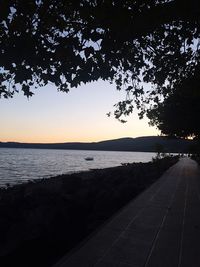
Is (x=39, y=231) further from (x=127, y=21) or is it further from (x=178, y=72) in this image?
(x=178, y=72)

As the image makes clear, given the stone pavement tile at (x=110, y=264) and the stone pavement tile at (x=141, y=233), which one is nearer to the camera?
the stone pavement tile at (x=110, y=264)

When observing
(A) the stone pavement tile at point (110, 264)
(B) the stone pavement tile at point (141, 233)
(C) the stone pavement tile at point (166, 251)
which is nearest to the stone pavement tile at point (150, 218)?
(B) the stone pavement tile at point (141, 233)

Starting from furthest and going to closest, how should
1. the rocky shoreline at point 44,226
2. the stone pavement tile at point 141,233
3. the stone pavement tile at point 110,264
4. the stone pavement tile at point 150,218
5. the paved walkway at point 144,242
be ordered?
the stone pavement tile at point 150,218 < the stone pavement tile at point 141,233 < the rocky shoreline at point 44,226 < the paved walkway at point 144,242 < the stone pavement tile at point 110,264

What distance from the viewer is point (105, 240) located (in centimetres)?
576

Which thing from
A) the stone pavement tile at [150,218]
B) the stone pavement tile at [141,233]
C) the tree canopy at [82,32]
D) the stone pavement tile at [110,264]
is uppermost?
the tree canopy at [82,32]

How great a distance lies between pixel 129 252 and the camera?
16.9ft

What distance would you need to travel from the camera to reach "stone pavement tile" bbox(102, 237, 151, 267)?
4789mm

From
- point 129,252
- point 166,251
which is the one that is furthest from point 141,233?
point 129,252

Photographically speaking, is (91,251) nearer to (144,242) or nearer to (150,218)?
(144,242)

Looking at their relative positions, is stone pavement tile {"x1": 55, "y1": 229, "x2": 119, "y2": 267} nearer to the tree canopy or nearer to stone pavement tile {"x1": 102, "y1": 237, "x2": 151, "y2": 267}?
stone pavement tile {"x1": 102, "y1": 237, "x2": 151, "y2": 267}

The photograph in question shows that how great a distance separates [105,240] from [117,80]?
5062mm

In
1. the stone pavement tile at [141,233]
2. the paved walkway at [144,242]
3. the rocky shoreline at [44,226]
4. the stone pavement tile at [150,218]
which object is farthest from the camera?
the stone pavement tile at [150,218]

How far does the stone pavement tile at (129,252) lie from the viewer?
479 cm

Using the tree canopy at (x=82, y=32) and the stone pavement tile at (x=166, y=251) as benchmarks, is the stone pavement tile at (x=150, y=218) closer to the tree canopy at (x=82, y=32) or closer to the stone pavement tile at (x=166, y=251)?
the stone pavement tile at (x=166, y=251)
